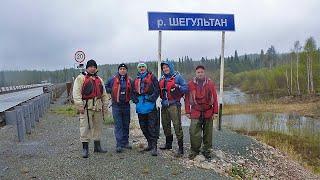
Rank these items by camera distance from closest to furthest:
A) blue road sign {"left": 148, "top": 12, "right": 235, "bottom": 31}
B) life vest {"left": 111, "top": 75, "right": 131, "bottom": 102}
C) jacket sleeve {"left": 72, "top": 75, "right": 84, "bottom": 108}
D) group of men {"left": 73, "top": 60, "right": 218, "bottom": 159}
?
1. jacket sleeve {"left": 72, "top": 75, "right": 84, "bottom": 108}
2. group of men {"left": 73, "top": 60, "right": 218, "bottom": 159}
3. life vest {"left": 111, "top": 75, "right": 131, "bottom": 102}
4. blue road sign {"left": 148, "top": 12, "right": 235, "bottom": 31}

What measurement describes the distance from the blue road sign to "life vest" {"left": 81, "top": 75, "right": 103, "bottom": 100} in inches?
138

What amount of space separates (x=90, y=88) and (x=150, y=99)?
1.21 m

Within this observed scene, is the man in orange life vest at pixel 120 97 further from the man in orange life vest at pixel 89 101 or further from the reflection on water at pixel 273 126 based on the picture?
the reflection on water at pixel 273 126

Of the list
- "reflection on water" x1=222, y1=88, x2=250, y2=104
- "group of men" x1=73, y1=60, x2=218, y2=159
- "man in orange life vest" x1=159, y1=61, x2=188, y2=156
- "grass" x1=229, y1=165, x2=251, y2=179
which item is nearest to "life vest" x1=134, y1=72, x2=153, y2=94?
"group of men" x1=73, y1=60, x2=218, y2=159

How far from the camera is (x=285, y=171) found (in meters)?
9.45

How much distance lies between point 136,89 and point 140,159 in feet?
4.60

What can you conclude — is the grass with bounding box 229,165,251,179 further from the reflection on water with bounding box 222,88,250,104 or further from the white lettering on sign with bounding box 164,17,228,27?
the reflection on water with bounding box 222,88,250,104

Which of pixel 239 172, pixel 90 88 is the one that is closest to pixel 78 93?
pixel 90 88

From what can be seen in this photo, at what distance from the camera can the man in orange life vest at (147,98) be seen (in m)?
7.98

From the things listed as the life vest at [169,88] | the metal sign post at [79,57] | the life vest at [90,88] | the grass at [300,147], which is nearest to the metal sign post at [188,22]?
the life vest at [169,88]

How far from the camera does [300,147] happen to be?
48.0ft

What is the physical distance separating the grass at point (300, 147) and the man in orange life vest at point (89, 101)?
6.44 metres

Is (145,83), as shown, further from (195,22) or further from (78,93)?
(195,22)

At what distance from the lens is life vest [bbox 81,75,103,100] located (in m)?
7.71
